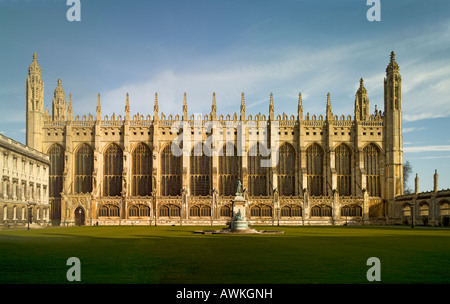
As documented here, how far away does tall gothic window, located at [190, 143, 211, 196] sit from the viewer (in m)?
68.9

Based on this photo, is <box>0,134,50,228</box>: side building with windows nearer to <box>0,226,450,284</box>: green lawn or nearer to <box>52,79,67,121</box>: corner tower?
<box>52,79,67,121</box>: corner tower

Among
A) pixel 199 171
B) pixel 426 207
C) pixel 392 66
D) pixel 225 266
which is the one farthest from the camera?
pixel 392 66

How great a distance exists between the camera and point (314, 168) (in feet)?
230

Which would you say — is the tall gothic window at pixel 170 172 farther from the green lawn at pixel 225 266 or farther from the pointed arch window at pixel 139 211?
the green lawn at pixel 225 266

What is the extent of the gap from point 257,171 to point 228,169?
4492 millimetres

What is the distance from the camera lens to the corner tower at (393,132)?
222ft

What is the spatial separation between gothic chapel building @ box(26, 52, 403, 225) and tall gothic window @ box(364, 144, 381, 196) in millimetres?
153

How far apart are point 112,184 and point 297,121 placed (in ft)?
98.6

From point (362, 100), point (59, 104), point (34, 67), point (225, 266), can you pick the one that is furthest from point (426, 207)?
point (59, 104)

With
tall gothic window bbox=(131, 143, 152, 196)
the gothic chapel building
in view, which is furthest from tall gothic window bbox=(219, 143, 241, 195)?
tall gothic window bbox=(131, 143, 152, 196)

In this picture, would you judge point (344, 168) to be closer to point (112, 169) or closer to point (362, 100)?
point (362, 100)

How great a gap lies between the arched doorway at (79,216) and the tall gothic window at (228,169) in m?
20.7

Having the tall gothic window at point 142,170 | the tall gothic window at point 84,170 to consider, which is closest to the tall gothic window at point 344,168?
the tall gothic window at point 142,170
